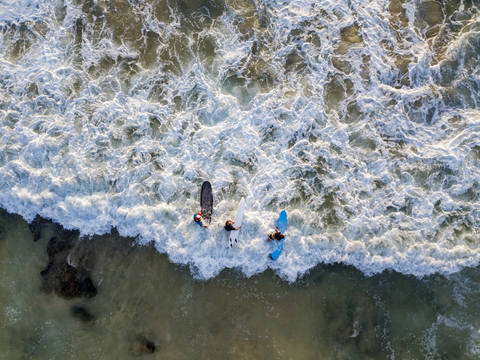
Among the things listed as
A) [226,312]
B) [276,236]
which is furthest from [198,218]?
[226,312]

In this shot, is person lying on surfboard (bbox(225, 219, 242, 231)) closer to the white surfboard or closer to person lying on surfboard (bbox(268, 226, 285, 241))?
Result: the white surfboard

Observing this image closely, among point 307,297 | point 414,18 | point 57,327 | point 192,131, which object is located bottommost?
point 57,327

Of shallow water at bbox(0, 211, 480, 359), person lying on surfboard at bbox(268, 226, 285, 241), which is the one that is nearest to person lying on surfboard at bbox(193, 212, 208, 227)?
shallow water at bbox(0, 211, 480, 359)

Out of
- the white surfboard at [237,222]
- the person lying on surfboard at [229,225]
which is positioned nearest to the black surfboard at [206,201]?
the person lying on surfboard at [229,225]

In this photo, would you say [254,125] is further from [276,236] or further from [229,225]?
[276,236]

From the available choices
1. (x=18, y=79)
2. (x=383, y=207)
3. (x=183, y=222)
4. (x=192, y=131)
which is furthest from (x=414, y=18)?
(x=18, y=79)

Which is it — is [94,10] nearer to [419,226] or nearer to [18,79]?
[18,79]

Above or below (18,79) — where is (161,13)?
above

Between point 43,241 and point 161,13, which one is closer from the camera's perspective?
point 43,241
